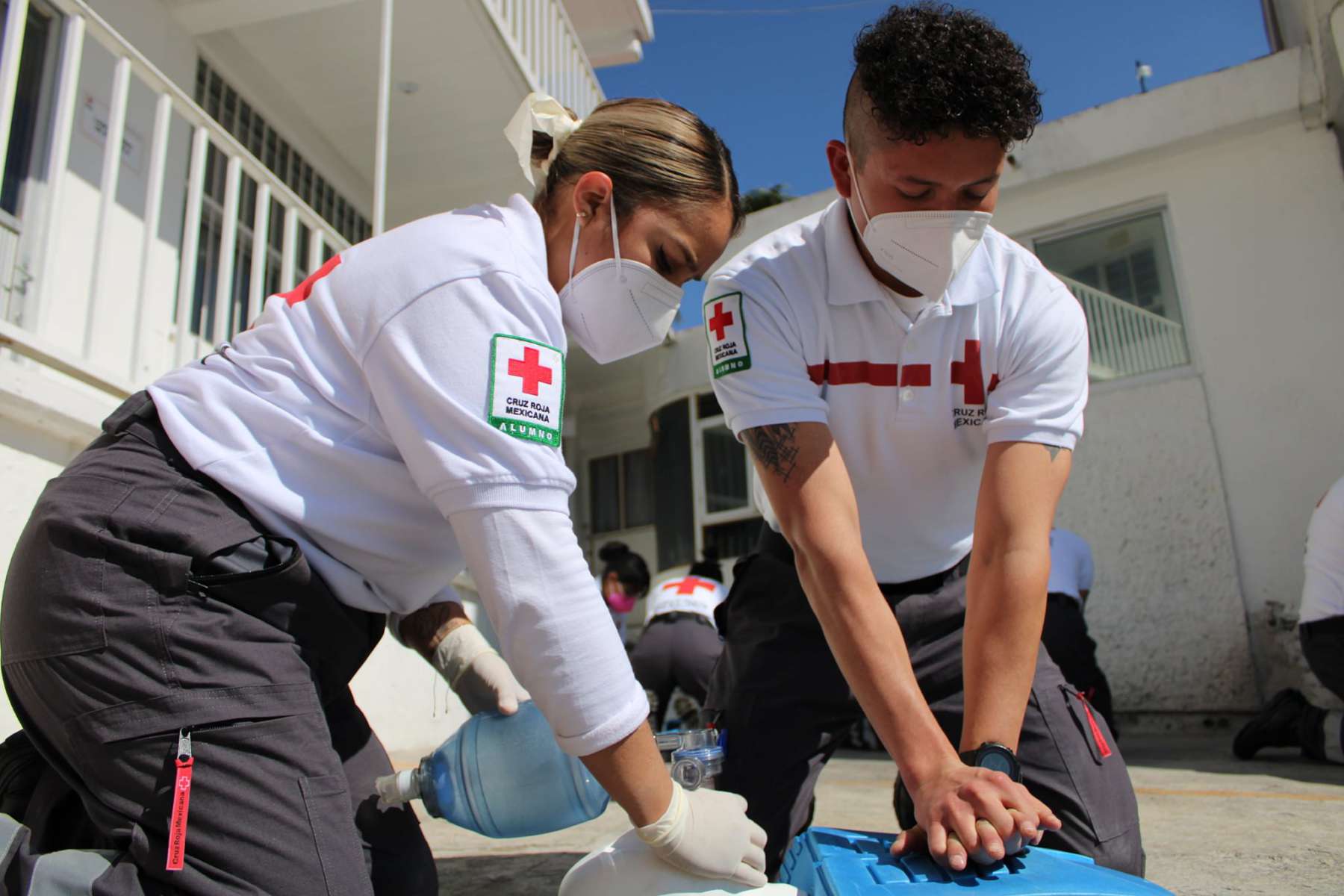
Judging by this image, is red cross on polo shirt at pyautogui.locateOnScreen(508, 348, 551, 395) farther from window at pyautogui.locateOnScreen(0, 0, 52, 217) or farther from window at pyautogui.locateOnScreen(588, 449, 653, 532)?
window at pyautogui.locateOnScreen(588, 449, 653, 532)

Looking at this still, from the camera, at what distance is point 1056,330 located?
2012mm

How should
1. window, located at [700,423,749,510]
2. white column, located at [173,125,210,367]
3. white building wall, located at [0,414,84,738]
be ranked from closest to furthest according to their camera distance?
white building wall, located at [0,414,84,738]
white column, located at [173,125,210,367]
window, located at [700,423,749,510]

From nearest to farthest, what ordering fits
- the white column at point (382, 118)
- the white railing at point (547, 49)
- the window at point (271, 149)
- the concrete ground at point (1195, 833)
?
the concrete ground at point (1195, 833) → the white column at point (382, 118) → the window at point (271, 149) → the white railing at point (547, 49)

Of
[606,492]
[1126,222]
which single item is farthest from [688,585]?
[606,492]

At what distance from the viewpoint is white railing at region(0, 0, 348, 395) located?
3088 millimetres

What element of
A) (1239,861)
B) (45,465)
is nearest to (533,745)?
(1239,861)

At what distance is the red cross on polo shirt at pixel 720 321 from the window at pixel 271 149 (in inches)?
183

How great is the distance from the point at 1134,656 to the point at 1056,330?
5.48 m

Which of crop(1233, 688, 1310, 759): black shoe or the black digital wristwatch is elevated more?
the black digital wristwatch

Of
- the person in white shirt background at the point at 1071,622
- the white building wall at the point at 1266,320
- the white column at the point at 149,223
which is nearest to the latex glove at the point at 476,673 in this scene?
the white column at the point at 149,223

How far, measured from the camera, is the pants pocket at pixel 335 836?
124 centimetres

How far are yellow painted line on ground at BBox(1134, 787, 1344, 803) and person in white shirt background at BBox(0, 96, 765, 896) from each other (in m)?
2.74

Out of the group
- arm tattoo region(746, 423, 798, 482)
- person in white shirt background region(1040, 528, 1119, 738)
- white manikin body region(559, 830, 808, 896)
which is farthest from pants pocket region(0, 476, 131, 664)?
person in white shirt background region(1040, 528, 1119, 738)

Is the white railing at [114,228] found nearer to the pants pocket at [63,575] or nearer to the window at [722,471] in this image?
the pants pocket at [63,575]
